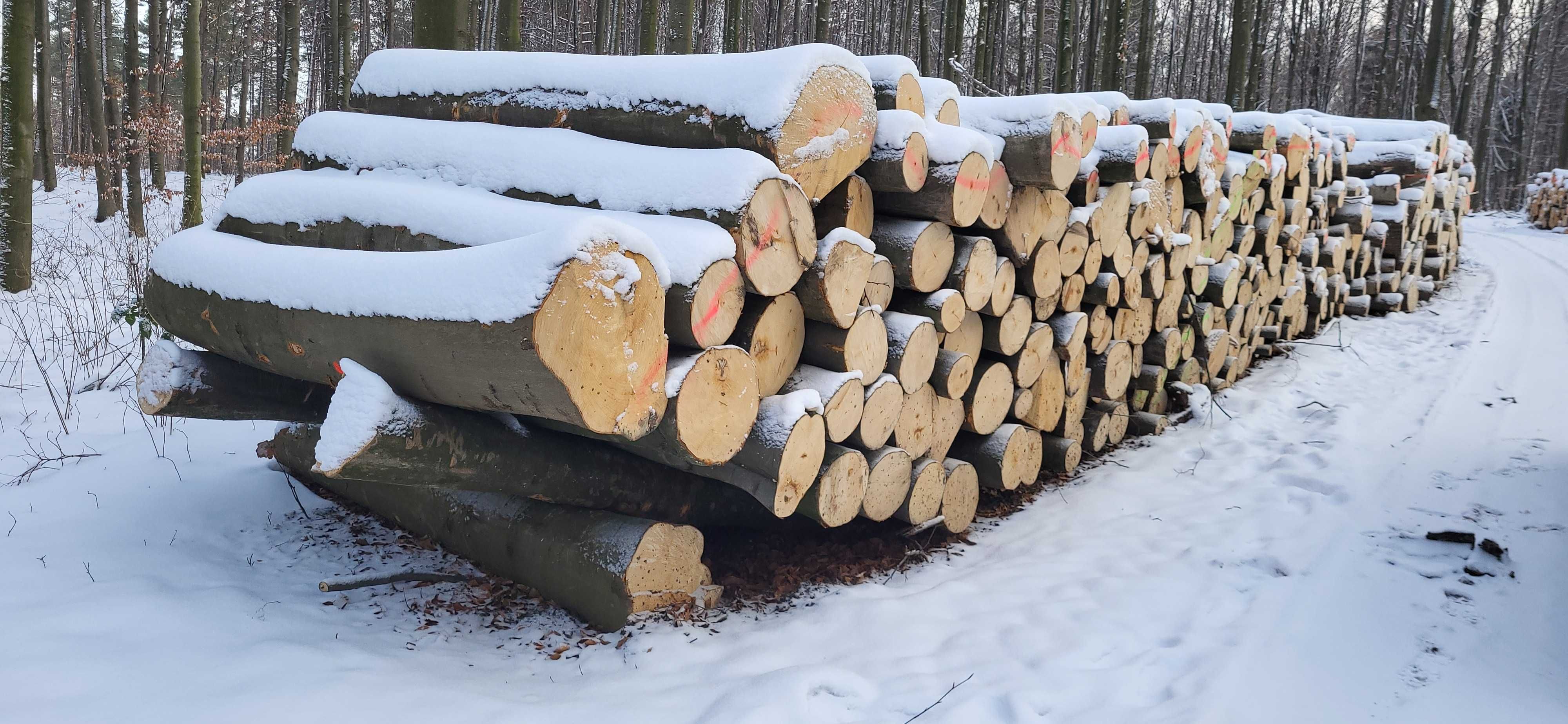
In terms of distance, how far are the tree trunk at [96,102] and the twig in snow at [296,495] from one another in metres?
11.5

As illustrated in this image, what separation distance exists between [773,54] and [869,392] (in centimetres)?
127

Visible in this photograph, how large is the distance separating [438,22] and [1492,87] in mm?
27863

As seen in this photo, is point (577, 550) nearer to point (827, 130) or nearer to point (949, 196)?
point (827, 130)

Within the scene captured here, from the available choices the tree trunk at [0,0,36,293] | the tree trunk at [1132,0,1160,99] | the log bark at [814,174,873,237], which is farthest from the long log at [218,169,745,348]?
the tree trunk at [1132,0,1160,99]

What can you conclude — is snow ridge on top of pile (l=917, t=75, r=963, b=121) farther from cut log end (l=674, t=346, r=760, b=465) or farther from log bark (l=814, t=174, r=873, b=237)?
cut log end (l=674, t=346, r=760, b=465)

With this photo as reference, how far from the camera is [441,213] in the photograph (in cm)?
283

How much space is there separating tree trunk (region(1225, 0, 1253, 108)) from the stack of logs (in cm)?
843

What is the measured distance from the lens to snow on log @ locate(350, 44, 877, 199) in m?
2.89

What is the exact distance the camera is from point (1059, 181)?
3799 mm

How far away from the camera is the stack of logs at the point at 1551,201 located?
16469mm

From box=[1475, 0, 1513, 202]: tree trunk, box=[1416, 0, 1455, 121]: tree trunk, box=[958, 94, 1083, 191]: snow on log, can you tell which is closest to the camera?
box=[958, 94, 1083, 191]: snow on log

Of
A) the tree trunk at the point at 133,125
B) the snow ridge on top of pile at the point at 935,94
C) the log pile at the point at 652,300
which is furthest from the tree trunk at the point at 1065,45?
the tree trunk at the point at 133,125

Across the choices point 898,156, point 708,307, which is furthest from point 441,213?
point 898,156

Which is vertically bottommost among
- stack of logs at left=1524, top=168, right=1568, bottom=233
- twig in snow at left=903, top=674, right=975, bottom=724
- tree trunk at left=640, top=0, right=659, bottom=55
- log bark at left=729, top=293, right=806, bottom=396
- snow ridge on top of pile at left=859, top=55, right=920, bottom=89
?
twig in snow at left=903, top=674, right=975, bottom=724
